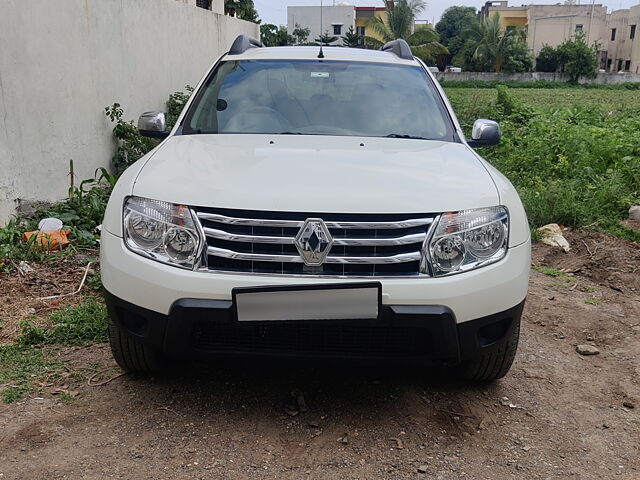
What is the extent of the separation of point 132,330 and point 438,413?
1408 mm

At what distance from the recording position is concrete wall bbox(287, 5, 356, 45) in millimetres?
61594

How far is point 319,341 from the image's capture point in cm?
282

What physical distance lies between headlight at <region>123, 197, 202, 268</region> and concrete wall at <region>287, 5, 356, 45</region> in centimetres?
6128

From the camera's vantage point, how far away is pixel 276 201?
271cm

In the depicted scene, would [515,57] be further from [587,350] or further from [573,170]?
[587,350]

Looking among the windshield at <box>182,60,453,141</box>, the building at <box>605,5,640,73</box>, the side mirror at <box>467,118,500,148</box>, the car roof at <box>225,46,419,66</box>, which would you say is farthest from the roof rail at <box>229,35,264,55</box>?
the building at <box>605,5,640,73</box>

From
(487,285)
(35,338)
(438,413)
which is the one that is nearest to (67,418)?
(35,338)

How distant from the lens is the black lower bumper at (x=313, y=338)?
2.73 m

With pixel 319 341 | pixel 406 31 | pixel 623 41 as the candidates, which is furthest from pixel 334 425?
pixel 623 41

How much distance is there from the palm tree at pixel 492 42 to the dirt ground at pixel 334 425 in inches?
2144

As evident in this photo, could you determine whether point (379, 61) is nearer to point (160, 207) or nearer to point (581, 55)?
point (160, 207)

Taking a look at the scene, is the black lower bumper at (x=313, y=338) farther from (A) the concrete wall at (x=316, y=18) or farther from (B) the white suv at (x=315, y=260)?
(A) the concrete wall at (x=316, y=18)

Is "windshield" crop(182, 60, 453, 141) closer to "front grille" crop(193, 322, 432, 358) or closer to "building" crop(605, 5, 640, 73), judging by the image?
"front grille" crop(193, 322, 432, 358)

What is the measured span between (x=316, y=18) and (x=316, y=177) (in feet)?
203
